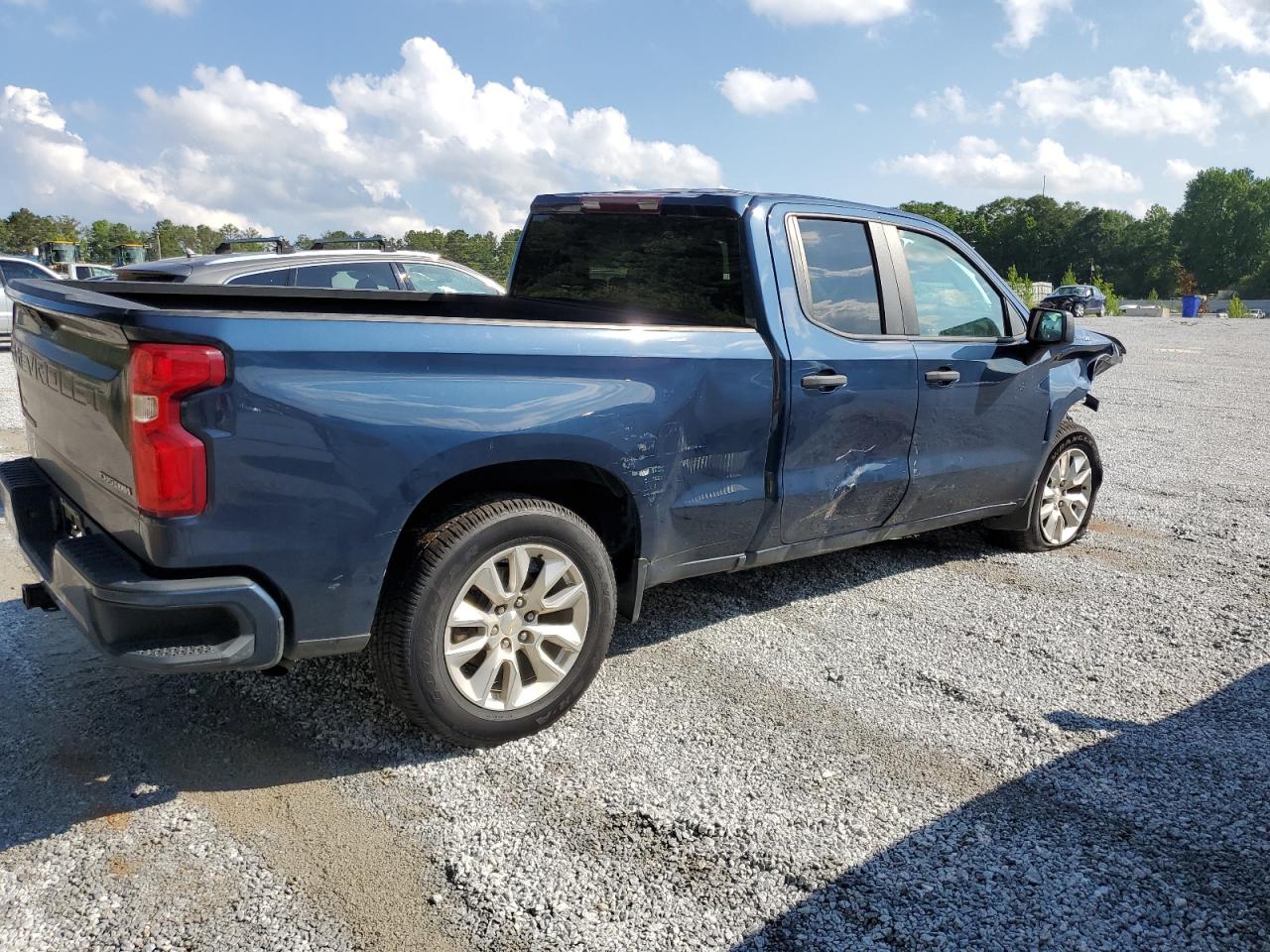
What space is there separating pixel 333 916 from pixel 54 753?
4.39 ft

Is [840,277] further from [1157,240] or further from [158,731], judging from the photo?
[1157,240]

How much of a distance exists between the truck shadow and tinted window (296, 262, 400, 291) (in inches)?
199

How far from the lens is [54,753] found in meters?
3.13

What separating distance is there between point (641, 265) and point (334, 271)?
5.33 metres

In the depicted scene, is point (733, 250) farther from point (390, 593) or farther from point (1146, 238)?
point (1146, 238)

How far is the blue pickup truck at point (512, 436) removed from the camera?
2.65m

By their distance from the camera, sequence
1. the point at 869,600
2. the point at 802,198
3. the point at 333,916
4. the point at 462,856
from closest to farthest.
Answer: the point at 333,916
the point at 462,856
the point at 802,198
the point at 869,600

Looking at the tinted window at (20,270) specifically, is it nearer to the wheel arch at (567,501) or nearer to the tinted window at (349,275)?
the tinted window at (349,275)

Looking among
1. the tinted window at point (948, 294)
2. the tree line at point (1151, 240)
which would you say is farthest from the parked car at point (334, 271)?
the tree line at point (1151, 240)

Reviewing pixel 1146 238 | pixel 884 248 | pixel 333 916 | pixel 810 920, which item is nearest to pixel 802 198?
pixel 884 248

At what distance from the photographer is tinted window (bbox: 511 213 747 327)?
3988mm

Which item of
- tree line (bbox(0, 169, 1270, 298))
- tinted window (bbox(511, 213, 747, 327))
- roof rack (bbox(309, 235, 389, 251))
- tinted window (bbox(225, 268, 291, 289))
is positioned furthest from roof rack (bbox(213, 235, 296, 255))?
tree line (bbox(0, 169, 1270, 298))

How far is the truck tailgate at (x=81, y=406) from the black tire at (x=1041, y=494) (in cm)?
450

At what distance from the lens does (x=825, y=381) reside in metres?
3.95
